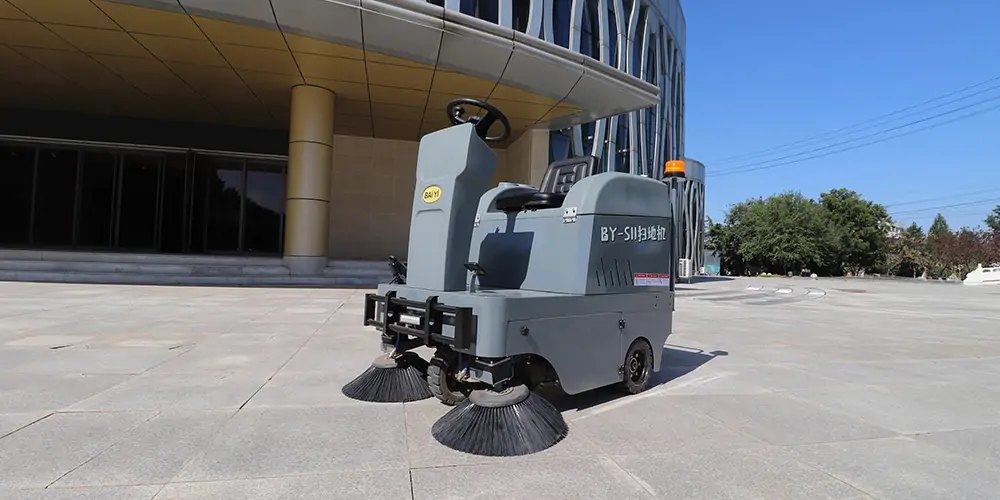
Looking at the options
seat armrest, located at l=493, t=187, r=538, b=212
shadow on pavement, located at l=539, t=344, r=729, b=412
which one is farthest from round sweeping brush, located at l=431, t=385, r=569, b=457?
seat armrest, located at l=493, t=187, r=538, b=212

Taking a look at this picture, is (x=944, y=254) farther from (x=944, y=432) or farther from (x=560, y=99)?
(x=944, y=432)

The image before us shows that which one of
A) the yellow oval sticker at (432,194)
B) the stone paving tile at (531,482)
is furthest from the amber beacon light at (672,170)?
the stone paving tile at (531,482)

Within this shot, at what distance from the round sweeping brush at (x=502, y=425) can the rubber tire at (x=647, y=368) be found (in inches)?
42.8

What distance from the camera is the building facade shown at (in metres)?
11.5

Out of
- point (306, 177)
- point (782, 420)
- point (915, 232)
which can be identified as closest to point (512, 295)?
point (782, 420)

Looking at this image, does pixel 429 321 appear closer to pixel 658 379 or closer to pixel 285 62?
pixel 658 379

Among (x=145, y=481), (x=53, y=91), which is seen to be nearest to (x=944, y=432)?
(x=145, y=481)

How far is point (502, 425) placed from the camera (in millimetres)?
3002

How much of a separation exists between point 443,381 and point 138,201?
829 inches

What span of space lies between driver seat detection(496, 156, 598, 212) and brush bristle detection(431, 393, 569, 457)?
5.42ft

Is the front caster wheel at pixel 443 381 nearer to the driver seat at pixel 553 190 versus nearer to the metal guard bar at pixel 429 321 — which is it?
the metal guard bar at pixel 429 321

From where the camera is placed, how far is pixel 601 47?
2038 centimetres

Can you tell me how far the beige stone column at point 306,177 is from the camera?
1462 centimetres

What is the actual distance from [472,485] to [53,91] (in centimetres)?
2048
